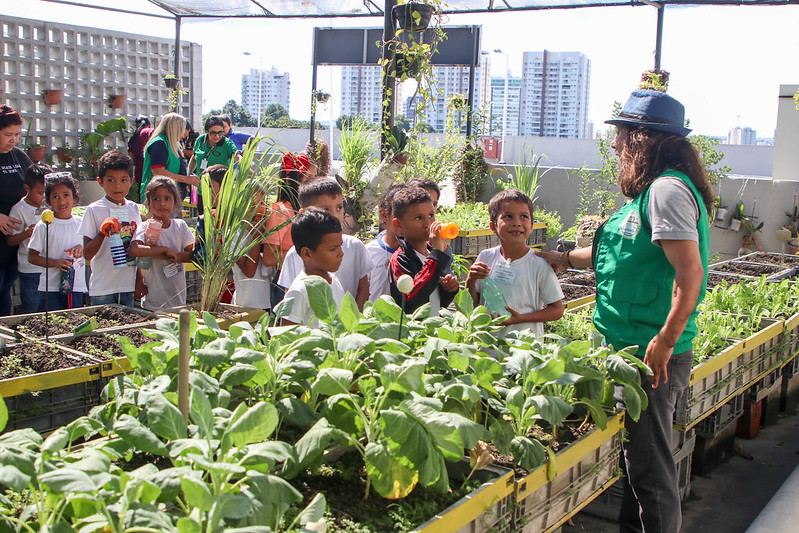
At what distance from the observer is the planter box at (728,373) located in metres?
2.96

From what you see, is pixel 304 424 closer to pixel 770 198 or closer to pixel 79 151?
pixel 770 198

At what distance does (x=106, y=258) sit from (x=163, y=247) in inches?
14.6

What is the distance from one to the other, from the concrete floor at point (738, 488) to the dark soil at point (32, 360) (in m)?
2.14

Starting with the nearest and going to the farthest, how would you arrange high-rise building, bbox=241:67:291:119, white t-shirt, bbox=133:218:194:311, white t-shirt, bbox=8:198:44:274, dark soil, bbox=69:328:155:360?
dark soil, bbox=69:328:155:360 → white t-shirt, bbox=133:218:194:311 → white t-shirt, bbox=8:198:44:274 → high-rise building, bbox=241:67:291:119

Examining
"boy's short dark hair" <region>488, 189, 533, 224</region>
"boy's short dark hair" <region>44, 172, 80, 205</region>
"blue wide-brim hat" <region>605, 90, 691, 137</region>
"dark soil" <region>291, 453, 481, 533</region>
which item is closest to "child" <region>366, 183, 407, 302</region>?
"boy's short dark hair" <region>488, 189, 533, 224</region>

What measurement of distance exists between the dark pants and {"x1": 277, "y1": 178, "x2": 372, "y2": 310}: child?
124cm

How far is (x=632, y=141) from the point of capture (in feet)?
7.98

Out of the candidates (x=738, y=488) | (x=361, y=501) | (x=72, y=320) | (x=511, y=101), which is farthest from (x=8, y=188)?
(x=511, y=101)

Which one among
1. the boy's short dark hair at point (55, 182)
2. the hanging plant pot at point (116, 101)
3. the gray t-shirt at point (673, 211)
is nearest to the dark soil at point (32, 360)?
the boy's short dark hair at point (55, 182)

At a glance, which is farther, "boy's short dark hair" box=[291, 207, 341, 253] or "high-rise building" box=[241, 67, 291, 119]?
"high-rise building" box=[241, 67, 291, 119]

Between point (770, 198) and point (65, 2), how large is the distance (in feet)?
28.2

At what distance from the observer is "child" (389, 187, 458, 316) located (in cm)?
267

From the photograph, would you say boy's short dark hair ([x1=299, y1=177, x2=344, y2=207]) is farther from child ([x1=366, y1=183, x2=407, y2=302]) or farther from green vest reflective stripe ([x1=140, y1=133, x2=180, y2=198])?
green vest reflective stripe ([x1=140, y1=133, x2=180, y2=198])

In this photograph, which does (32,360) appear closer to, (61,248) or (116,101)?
(61,248)
